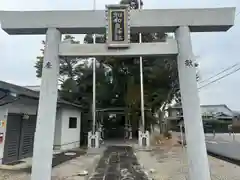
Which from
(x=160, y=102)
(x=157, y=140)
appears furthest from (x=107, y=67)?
(x=157, y=140)

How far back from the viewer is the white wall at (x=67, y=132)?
12.5 m

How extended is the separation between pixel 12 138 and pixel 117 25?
6299 millimetres

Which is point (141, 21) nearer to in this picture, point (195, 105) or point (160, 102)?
point (195, 105)

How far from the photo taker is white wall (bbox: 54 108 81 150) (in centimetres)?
1245

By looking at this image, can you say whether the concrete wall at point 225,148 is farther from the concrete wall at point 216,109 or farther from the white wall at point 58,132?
the concrete wall at point 216,109

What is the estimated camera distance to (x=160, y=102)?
18734 millimetres

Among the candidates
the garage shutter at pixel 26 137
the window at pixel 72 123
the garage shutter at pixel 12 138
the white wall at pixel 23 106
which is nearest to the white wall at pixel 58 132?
the window at pixel 72 123

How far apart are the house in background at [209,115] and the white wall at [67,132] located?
20983 mm

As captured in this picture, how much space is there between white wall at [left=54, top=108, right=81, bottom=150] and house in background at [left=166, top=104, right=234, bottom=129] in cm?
2098

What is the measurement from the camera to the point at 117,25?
4777mm

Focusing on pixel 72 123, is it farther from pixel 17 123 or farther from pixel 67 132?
pixel 17 123

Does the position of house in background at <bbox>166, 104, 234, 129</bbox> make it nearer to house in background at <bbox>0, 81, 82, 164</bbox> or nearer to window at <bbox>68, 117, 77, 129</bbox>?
window at <bbox>68, 117, 77, 129</bbox>

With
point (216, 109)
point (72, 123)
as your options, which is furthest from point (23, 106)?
point (216, 109)

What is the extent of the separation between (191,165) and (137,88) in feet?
44.5
